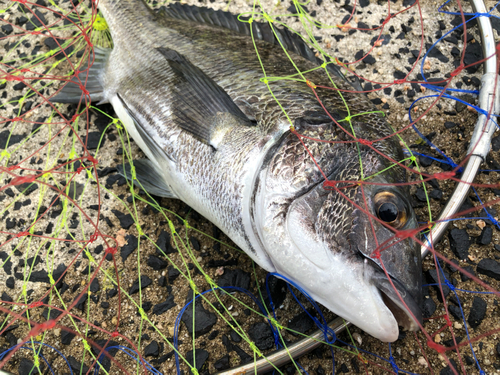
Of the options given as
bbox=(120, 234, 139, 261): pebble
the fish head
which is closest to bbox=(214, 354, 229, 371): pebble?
the fish head

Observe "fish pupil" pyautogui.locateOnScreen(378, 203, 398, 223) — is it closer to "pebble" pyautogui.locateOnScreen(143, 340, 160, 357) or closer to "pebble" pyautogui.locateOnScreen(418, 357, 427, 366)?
"pebble" pyautogui.locateOnScreen(418, 357, 427, 366)

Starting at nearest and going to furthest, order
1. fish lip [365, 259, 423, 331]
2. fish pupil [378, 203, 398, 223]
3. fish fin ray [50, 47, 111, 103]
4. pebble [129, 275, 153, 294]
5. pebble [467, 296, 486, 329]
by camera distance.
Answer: fish lip [365, 259, 423, 331]
fish pupil [378, 203, 398, 223]
pebble [467, 296, 486, 329]
pebble [129, 275, 153, 294]
fish fin ray [50, 47, 111, 103]

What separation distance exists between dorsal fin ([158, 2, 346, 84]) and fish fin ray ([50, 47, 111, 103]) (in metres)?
0.54

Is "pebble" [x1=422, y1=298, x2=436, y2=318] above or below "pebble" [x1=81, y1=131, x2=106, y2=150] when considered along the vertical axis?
below

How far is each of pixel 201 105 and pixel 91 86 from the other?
1.10m

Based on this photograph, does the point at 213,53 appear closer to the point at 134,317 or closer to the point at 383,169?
the point at 383,169

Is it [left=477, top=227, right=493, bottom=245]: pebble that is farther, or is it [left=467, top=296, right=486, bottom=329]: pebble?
[left=477, top=227, right=493, bottom=245]: pebble

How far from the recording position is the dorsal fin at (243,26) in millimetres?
2457

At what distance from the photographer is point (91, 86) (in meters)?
2.68

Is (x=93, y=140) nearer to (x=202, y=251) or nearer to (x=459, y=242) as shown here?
(x=202, y=251)

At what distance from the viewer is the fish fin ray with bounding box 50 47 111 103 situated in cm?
268

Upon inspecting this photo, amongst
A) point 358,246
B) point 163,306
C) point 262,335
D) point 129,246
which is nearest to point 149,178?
point 129,246

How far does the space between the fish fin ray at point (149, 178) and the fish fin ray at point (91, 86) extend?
62cm

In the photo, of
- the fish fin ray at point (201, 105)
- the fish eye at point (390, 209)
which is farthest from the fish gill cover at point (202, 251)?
the fish fin ray at point (201, 105)
